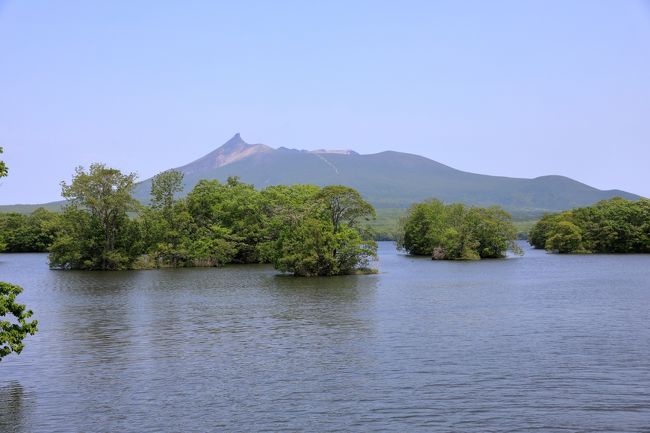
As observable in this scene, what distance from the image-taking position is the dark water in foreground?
63.0 feet

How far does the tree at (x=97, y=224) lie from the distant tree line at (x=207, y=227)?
131mm

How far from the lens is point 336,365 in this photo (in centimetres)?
2589

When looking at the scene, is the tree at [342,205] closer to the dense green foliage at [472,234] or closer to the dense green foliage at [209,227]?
the dense green foliage at [209,227]

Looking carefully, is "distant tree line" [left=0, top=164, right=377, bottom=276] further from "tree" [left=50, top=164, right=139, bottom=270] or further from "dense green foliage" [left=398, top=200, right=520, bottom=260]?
"dense green foliage" [left=398, top=200, right=520, bottom=260]

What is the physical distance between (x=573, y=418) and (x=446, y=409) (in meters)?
3.65

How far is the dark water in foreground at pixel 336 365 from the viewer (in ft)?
63.0

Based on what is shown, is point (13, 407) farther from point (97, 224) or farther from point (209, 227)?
point (209, 227)

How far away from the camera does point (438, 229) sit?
126m

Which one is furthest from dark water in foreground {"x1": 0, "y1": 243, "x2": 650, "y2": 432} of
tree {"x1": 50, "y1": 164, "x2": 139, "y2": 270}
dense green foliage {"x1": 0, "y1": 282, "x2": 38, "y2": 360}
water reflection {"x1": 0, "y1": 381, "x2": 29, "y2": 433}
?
tree {"x1": 50, "y1": 164, "x2": 139, "y2": 270}

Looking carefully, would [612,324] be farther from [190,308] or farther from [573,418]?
[190,308]

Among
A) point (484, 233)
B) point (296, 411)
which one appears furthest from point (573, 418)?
point (484, 233)

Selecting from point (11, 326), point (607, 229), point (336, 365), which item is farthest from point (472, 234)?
point (11, 326)

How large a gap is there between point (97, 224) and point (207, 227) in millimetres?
19393

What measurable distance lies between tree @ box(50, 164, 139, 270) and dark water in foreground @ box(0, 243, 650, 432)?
121 feet
